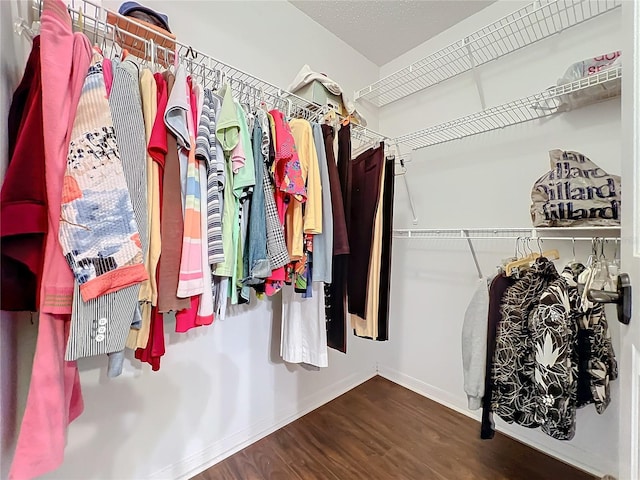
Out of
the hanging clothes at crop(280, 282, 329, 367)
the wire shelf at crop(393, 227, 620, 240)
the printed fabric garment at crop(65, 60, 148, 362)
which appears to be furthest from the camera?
the hanging clothes at crop(280, 282, 329, 367)

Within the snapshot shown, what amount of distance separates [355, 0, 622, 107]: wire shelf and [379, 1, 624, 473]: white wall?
62mm

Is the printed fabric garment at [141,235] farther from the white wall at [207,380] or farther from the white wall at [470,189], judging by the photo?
the white wall at [470,189]

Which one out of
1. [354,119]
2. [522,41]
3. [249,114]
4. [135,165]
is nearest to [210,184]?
[135,165]

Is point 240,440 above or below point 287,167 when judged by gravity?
below

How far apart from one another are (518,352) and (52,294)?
4.93 feet

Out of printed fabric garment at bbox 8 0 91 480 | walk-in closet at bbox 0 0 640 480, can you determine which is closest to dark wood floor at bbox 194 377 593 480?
walk-in closet at bbox 0 0 640 480

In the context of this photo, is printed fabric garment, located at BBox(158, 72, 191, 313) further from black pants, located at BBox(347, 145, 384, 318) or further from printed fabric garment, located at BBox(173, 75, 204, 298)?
black pants, located at BBox(347, 145, 384, 318)

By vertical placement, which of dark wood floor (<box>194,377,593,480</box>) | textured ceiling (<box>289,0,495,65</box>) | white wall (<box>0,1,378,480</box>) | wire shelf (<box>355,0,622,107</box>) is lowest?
dark wood floor (<box>194,377,593,480</box>)

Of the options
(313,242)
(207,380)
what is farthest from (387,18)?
(207,380)

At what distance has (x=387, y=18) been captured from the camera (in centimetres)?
177

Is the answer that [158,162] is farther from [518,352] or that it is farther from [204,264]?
[518,352]

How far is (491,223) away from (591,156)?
20.6 inches

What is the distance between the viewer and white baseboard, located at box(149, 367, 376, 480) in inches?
50.5

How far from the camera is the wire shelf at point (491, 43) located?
4.19ft
